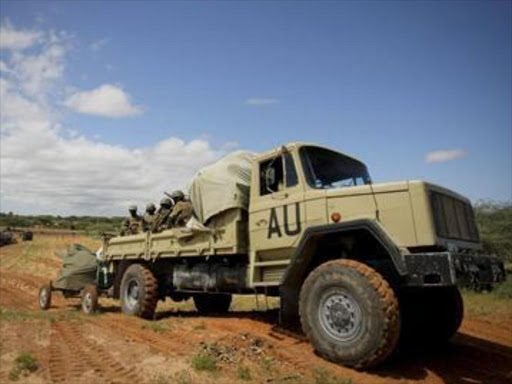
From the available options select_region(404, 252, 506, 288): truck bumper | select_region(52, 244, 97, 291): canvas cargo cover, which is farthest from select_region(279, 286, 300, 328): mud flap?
select_region(52, 244, 97, 291): canvas cargo cover

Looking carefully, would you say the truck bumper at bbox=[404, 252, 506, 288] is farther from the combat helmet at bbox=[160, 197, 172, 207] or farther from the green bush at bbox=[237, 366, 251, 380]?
the combat helmet at bbox=[160, 197, 172, 207]

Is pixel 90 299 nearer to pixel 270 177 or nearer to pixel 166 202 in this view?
pixel 166 202

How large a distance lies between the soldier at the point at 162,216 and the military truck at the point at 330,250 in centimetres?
31

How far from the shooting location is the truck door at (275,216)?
25.6ft

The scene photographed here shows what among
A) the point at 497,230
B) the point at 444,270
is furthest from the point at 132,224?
the point at 497,230

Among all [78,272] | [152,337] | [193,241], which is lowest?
[152,337]

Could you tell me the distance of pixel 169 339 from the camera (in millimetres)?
7949

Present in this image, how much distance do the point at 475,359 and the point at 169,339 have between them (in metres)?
4.51

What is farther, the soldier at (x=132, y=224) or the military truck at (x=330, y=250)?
the soldier at (x=132, y=224)

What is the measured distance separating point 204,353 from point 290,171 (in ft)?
9.88

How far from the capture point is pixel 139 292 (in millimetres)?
11070

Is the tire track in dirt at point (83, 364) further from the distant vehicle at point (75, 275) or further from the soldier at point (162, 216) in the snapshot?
the distant vehicle at point (75, 275)

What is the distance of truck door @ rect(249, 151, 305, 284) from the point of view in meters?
7.82

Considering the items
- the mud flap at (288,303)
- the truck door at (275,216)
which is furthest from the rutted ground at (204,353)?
the truck door at (275,216)
